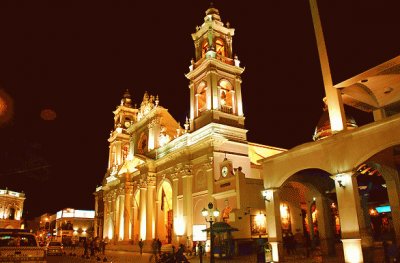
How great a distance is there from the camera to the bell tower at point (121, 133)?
55469 millimetres

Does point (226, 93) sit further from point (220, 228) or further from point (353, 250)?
point (353, 250)

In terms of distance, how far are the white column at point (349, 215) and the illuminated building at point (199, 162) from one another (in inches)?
489

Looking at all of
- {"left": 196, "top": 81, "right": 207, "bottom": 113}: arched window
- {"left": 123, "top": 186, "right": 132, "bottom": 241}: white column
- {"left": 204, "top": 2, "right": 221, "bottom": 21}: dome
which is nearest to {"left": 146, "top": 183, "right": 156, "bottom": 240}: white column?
{"left": 123, "top": 186, "right": 132, "bottom": 241}: white column

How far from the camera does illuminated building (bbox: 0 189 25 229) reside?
3098 inches

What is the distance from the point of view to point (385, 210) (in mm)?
26875

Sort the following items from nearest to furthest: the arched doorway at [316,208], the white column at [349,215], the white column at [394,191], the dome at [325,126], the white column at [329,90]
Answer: the white column at [349,215]
the white column at [329,90]
the white column at [394,191]
the arched doorway at [316,208]
the dome at [325,126]

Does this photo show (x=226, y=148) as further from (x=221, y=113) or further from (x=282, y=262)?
(x=282, y=262)

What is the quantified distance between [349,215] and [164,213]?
94.3 ft

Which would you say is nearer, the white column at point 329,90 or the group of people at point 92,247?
the white column at point 329,90

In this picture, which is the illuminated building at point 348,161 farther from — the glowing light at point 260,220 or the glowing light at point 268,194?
the glowing light at point 260,220

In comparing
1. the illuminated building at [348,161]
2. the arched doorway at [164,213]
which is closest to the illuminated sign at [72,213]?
the arched doorway at [164,213]

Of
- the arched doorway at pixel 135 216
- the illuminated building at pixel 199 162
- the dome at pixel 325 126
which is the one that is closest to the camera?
the dome at pixel 325 126

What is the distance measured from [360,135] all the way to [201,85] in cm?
2455

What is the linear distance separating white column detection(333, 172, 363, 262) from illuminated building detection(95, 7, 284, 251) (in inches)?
489
